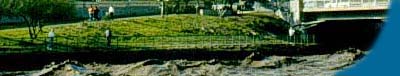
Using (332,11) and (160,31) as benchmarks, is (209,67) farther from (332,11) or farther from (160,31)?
(332,11)

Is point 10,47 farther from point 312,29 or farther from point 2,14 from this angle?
point 312,29

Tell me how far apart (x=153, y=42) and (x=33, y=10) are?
554 centimetres

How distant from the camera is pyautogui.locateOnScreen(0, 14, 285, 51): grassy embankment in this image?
38.5 meters

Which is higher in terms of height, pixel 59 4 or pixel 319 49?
pixel 59 4

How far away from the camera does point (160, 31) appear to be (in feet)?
147

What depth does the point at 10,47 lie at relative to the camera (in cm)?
3562

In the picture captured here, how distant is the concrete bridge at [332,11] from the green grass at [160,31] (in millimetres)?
1957

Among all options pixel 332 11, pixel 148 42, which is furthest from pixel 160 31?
pixel 332 11

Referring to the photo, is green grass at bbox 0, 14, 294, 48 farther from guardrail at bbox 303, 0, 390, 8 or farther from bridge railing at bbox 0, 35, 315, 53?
guardrail at bbox 303, 0, 390, 8

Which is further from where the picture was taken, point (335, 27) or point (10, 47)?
point (335, 27)

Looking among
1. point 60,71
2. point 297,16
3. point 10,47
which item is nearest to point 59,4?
point 10,47

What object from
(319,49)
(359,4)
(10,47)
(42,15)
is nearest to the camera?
(10,47)

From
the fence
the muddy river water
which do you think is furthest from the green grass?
the muddy river water

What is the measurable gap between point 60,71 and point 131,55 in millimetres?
6034
